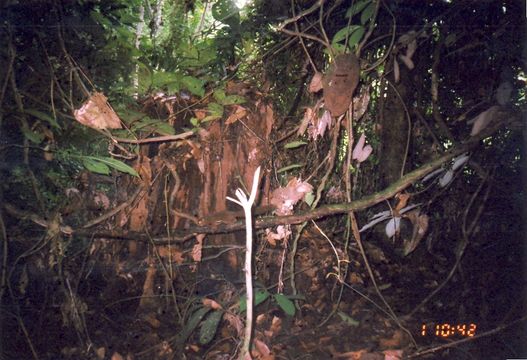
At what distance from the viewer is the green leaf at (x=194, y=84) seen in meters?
2.39

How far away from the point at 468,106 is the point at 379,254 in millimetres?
1382

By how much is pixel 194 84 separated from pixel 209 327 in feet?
4.73

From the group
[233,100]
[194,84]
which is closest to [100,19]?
[194,84]

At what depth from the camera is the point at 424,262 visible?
3.21 m

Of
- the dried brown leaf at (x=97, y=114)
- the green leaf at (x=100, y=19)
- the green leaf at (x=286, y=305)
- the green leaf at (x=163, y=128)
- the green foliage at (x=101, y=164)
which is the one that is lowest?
the green leaf at (x=286, y=305)

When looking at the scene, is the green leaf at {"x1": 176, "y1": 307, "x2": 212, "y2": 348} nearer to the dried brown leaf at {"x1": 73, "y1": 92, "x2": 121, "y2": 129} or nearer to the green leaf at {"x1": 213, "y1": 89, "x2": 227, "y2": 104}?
the dried brown leaf at {"x1": 73, "y1": 92, "x2": 121, "y2": 129}

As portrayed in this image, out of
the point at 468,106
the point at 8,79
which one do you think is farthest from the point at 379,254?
the point at 8,79

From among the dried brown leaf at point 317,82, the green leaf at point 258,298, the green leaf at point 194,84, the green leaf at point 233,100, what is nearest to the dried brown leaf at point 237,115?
the green leaf at point 233,100

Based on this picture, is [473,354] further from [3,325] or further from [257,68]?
[3,325]

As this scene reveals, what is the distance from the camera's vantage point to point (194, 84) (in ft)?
7.87

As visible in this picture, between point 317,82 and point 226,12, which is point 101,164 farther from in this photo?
point 226,12

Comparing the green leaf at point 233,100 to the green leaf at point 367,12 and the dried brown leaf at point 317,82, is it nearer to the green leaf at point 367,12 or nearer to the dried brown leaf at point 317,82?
the dried brown leaf at point 317,82

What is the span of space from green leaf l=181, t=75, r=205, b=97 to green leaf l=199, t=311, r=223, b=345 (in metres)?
1.33

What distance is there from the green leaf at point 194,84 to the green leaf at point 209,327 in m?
1.33
